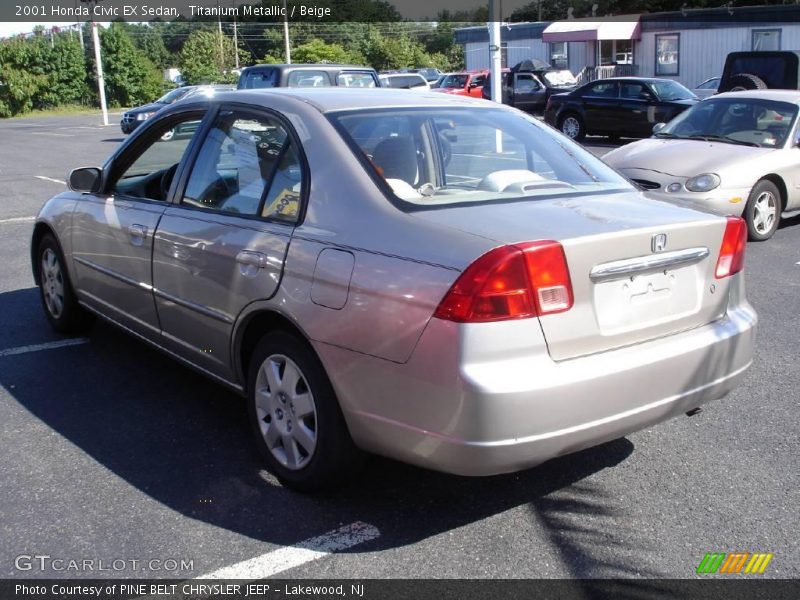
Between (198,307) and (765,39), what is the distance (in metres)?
35.3

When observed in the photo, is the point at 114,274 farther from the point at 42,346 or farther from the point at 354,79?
the point at 354,79

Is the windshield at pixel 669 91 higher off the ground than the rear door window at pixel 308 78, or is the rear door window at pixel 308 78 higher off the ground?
the rear door window at pixel 308 78

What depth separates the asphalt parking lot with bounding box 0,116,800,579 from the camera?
328cm

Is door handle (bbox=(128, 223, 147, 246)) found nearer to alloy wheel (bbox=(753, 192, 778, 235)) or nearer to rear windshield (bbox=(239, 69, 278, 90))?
alloy wheel (bbox=(753, 192, 778, 235))

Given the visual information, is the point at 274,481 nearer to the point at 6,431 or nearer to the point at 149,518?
the point at 149,518

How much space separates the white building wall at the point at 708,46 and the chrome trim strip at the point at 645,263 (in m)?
34.2

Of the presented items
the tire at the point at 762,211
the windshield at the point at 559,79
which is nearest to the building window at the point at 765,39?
the windshield at the point at 559,79

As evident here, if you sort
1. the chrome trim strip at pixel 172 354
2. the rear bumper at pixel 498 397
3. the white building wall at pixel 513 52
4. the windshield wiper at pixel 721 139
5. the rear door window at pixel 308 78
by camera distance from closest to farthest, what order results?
the rear bumper at pixel 498 397, the chrome trim strip at pixel 172 354, the windshield wiper at pixel 721 139, the rear door window at pixel 308 78, the white building wall at pixel 513 52

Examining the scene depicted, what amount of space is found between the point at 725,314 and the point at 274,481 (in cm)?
206

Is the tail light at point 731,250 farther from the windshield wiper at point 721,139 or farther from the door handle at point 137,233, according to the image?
the windshield wiper at point 721,139

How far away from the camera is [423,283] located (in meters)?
3.14

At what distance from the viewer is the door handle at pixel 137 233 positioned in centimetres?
469

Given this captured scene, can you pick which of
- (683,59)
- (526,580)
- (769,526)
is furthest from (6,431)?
(683,59)

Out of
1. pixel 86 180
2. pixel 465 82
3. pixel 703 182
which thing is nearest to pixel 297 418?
pixel 86 180
